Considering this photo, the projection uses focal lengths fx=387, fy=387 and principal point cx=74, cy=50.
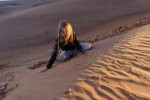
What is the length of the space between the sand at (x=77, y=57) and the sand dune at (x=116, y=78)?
0.01 m

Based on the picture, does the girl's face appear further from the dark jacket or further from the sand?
the sand

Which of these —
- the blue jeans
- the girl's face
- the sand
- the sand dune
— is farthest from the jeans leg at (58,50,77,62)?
the sand dune

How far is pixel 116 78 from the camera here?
6.30 m

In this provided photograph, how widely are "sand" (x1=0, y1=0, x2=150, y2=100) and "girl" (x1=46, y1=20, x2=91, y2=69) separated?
0.25m

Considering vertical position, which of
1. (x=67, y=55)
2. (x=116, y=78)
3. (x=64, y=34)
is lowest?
(x=67, y=55)

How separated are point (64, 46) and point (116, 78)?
2.88 metres

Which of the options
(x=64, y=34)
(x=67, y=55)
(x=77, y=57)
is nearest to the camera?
(x=64, y=34)

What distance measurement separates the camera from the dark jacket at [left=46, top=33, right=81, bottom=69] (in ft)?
28.5

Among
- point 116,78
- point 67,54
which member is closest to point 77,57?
point 67,54

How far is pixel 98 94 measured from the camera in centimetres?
589

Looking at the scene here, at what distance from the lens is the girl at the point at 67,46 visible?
27.8 feet

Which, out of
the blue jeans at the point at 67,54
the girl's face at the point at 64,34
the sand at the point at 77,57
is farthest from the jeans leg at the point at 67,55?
the girl's face at the point at 64,34

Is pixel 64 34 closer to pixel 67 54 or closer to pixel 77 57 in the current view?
pixel 77 57

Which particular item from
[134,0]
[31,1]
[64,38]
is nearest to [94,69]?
[64,38]
